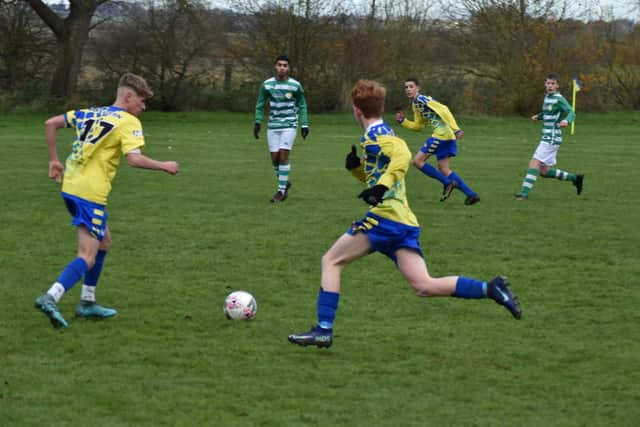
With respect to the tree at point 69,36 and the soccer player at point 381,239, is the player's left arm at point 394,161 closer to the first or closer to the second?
the soccer player at point 381,239

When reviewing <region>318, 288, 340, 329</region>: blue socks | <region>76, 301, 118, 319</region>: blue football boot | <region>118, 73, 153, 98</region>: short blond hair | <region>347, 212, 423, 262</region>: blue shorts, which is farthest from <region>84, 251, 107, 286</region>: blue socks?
<region>347, 212, 423, 262</region>: blue shorts

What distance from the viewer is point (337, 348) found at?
599 cm

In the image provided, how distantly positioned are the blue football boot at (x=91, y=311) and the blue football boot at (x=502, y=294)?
2643 millimetres

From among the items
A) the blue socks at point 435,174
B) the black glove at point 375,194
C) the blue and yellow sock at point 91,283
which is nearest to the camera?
the black glove at point 375,194

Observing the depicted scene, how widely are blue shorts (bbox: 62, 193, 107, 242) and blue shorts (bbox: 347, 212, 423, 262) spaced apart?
1.70 metres

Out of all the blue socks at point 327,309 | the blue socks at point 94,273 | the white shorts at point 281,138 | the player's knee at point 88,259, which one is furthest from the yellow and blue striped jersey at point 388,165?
the white shorts at point 281,138

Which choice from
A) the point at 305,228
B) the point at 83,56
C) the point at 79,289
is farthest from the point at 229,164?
the point at 83,56

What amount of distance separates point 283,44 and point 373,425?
31.5 meters

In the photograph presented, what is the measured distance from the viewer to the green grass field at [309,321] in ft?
16.0

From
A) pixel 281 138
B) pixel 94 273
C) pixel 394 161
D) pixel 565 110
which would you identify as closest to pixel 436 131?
pixel 565 110

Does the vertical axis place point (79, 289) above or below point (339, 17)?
below

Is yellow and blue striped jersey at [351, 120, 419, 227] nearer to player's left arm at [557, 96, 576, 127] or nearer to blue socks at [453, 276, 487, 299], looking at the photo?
blue socks at [453, 276, 487, 299]

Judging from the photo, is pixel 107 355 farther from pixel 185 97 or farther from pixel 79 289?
pixel 185 97

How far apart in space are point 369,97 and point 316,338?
58.6 inches
